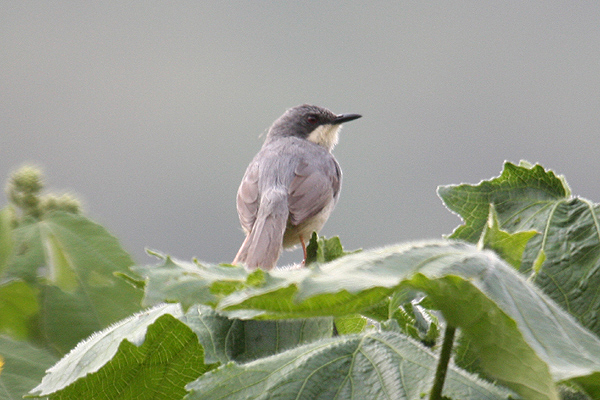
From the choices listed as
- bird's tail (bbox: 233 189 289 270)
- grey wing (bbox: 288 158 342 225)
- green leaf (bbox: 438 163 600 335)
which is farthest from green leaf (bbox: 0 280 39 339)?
grey wing (bbox: 288 158 342 225)

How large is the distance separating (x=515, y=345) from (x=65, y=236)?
5.60 ft

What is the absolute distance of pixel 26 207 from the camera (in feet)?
8.19

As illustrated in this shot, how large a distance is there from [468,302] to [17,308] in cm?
141

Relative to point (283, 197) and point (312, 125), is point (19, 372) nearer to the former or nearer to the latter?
point (283, 197)

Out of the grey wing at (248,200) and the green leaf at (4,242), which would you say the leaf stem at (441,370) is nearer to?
the green leaf at (4,242)

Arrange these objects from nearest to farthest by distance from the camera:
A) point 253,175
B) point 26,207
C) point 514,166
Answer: point 514,166, point 26,207, point 253,175

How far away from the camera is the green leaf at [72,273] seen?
197 centimetres

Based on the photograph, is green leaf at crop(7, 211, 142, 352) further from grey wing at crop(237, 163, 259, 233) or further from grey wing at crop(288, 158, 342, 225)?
grey wing at crop(288, 158, 342, 225)

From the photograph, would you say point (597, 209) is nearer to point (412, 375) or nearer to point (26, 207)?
point (412, 375)

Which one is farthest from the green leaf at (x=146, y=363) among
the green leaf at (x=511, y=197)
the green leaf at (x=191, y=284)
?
the green leaf at (x=511, y=197)

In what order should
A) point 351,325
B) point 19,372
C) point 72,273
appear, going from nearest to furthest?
point 351,325 → point 19,372 → point 72,273

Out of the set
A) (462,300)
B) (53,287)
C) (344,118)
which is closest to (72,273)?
(53,287)

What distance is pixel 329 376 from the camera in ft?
3.46

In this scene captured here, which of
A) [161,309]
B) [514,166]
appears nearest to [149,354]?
[161,309]
